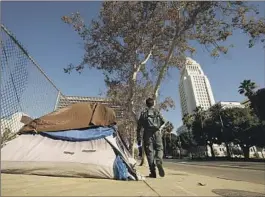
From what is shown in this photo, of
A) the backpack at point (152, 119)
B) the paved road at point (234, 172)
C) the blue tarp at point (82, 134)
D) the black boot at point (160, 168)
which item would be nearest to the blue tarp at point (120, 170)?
the blue tarp at point (82, 134)

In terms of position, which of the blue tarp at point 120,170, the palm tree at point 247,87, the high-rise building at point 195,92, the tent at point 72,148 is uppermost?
the high-rise building at point 195,92

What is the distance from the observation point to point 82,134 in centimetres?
558

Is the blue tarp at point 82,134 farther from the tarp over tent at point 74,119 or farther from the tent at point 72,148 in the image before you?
the tarp over tent at point 74,119

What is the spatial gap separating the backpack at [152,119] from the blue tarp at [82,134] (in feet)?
2.66

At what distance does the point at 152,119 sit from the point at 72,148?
1.70 metres

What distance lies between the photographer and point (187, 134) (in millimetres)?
91188

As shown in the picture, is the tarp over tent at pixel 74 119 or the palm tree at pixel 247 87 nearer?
the tarp over tent at pixel 74 119

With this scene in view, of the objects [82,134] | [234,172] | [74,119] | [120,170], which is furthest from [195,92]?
[120,170]

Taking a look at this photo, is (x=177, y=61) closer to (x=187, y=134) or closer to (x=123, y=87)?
(x=123, y=87)

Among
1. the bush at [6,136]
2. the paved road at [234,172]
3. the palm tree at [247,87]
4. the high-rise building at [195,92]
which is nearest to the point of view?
the bush at [6,136]

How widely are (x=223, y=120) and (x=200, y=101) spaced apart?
116757 mm

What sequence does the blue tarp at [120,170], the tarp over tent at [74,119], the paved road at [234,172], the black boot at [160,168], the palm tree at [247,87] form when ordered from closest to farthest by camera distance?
the blue tarp at [120,170], the black boot at [160,168], the tarp over tent at [74,119], the paved road at [234,172], the palm tree at [247,87]

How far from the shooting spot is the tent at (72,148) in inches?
183

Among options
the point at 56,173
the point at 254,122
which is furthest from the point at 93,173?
the point at 254,122
